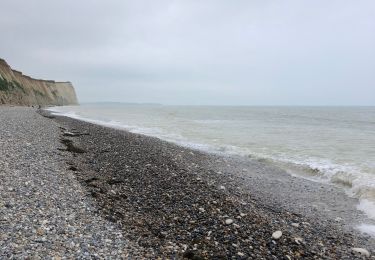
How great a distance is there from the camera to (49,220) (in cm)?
633

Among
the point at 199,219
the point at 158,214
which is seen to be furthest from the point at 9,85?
the point at 199,219

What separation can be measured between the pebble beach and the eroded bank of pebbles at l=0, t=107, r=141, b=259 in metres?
0.02

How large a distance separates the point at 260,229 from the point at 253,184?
486cm

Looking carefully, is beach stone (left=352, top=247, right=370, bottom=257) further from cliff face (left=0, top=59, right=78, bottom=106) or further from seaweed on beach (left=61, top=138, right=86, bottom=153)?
cliff face (left=0, top=59, right=78, bottom=106)

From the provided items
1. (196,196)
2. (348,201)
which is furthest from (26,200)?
(348,201)

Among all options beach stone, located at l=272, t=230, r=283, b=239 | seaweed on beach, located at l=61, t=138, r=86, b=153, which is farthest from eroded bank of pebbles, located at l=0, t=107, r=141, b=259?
seaweed on beach, located at l=61, t=138, r=86, b=153

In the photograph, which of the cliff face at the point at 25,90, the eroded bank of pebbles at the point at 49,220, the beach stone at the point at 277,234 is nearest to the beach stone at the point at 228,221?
the beach stone at the point at 277,234

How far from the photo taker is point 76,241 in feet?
18.6

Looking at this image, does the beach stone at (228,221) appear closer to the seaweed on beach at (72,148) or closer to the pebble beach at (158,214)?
the pebble beach at (158,214)

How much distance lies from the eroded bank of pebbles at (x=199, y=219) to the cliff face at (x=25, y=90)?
64.4 metres

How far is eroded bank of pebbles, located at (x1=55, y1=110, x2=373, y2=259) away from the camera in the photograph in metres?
6.03

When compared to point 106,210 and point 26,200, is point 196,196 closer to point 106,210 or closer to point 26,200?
point 106,210

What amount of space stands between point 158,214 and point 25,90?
295ft

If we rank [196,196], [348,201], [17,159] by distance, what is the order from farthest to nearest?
[17,159] < [348,201] < [196,196]
